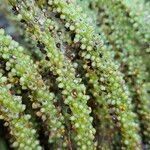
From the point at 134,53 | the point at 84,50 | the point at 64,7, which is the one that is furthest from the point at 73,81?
the point at 134,53

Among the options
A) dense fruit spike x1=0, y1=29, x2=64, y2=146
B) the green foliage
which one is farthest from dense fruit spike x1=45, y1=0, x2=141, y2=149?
dense fruit spike x1=0, y1=29, x2=64, y2=146

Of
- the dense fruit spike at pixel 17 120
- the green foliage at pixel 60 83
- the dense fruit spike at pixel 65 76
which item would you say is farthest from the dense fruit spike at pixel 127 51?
the dense fruit spike at pixel 17 120

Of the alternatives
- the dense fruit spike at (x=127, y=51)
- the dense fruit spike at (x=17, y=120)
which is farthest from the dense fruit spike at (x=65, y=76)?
the dense fruit spike at (x=127, y=51)

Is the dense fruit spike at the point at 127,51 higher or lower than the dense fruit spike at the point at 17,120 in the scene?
higher

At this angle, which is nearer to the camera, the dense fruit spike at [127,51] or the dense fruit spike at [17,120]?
the dense fruit spike at [17,120]

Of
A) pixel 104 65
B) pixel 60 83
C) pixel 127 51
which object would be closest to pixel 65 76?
pixel 60 83

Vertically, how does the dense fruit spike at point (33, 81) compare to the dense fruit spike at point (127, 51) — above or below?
below

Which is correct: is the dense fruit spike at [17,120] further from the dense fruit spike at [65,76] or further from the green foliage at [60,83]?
the dense fruit spike at [65,76]

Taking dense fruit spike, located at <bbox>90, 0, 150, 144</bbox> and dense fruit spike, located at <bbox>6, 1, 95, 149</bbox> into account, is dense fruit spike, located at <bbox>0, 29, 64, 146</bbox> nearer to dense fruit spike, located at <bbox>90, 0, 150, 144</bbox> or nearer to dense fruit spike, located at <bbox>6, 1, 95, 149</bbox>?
dense fruit spike, located at <bbox>6, 1, 95, 149</bbox>

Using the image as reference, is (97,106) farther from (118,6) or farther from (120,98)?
(118,6)
